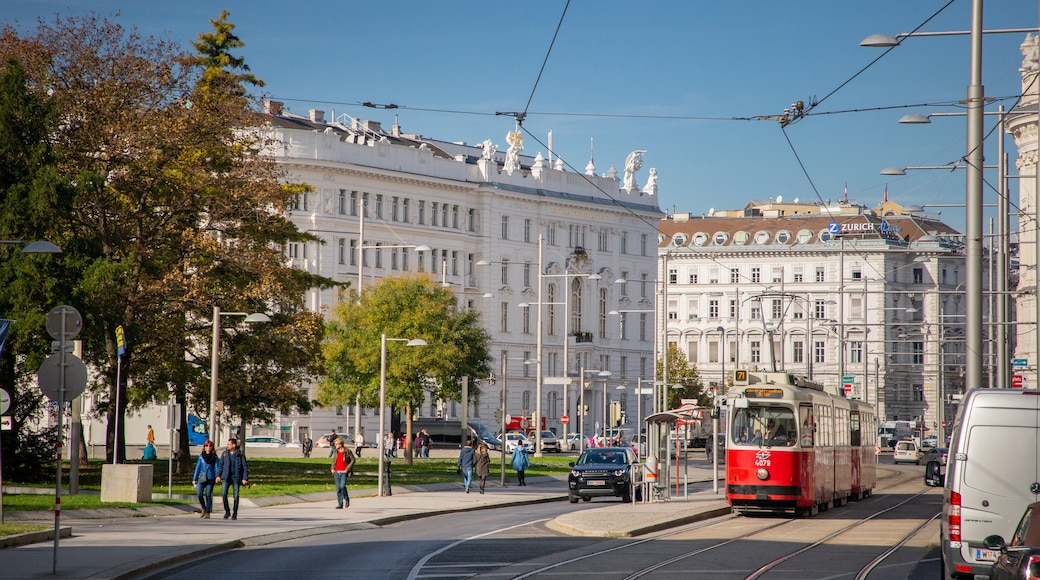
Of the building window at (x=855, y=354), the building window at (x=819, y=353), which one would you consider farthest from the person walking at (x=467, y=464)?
the building window at (x=819, y=353)

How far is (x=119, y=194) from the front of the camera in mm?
45906

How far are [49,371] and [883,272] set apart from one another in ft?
402

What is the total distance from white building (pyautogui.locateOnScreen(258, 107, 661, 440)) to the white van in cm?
7979

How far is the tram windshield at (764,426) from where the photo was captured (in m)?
33.8

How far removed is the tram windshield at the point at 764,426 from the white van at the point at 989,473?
51.5ft

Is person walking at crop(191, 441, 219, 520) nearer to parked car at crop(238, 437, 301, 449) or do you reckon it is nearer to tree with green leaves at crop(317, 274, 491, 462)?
tree with green leaves at crop(317, 274, 491, 462)

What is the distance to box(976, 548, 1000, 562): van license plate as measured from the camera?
17.1 m

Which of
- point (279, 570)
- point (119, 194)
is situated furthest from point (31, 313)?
point (279, 570)

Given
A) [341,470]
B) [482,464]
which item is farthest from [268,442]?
[341,470]

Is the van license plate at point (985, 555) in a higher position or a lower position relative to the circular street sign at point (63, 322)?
lower

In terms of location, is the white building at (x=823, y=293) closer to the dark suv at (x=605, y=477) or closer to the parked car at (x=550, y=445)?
the parked car at (x=550, y=445)

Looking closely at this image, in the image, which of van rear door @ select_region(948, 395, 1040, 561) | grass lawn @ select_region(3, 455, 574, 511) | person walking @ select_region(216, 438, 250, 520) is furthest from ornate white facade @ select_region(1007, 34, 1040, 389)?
van rear door @ select_region(948, 395, 1040, 561)

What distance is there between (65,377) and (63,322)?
738mm

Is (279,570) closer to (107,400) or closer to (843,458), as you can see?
(843,458)
